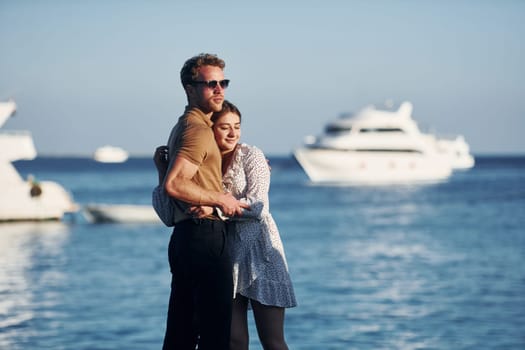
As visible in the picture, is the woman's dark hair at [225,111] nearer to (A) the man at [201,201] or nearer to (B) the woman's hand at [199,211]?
(A) the man at [201,201]

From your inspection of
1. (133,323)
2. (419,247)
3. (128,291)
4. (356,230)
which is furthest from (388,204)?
(133,323)

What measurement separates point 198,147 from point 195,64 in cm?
39

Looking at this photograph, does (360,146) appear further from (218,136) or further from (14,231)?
(218,136)

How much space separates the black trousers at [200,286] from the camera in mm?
4387

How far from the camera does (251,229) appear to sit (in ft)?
15.1

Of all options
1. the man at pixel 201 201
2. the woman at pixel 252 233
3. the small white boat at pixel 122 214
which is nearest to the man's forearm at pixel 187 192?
the man at pixel 201 201

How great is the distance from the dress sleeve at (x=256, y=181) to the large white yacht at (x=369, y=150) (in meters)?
61.3

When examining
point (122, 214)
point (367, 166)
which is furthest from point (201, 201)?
point (367, 166)

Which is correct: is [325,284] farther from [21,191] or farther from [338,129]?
[338,129]

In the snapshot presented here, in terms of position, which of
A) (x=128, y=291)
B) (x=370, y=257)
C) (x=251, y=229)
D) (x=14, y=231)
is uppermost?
(x=14, y=231)

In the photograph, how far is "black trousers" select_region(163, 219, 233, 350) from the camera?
4387 mm

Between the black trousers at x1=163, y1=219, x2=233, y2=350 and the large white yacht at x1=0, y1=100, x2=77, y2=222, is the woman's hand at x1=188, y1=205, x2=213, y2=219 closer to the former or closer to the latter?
the black trousers at x1=163, y1=219, x2=233, y2=350

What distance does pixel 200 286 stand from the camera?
446cm

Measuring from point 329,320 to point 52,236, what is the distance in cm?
1539
